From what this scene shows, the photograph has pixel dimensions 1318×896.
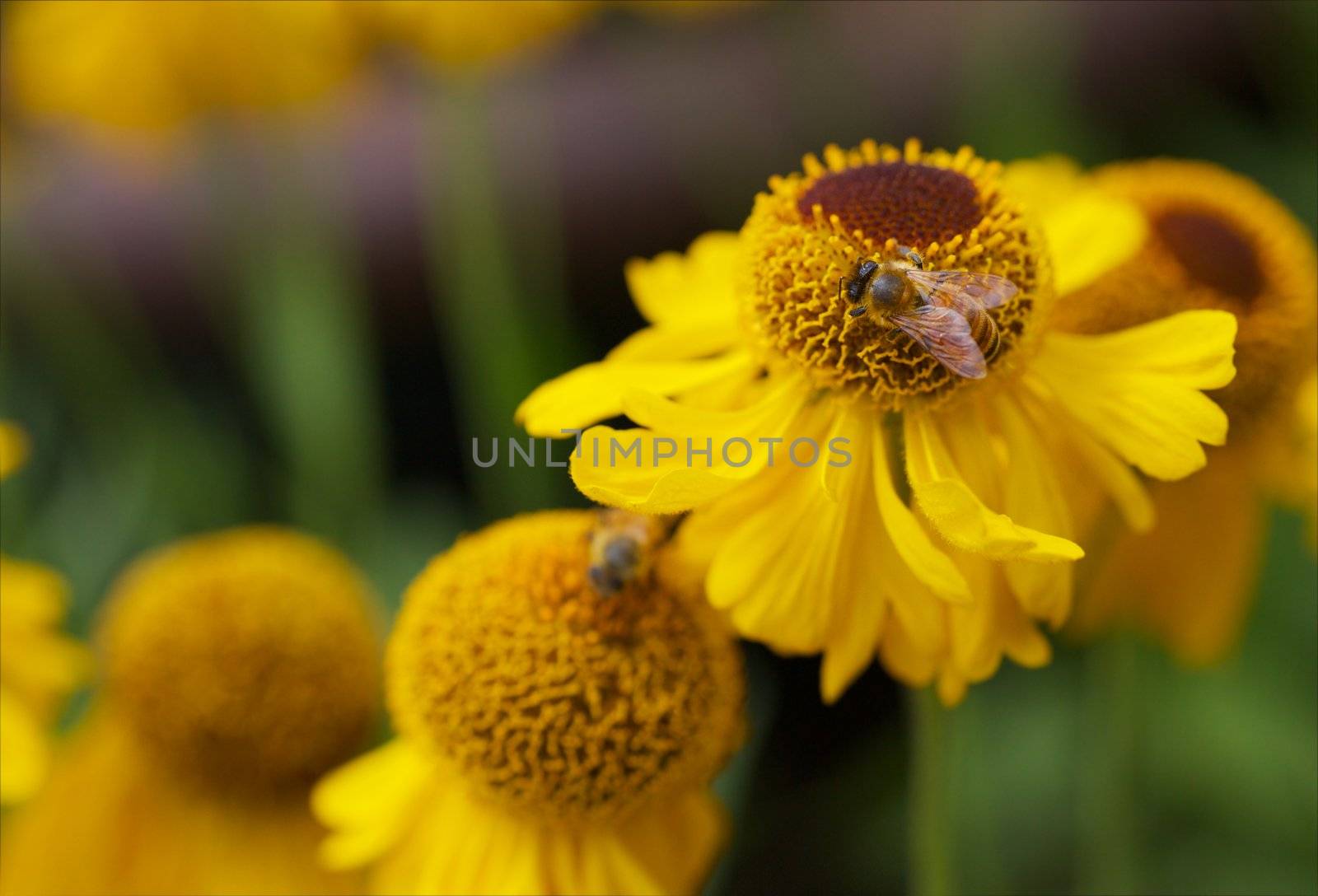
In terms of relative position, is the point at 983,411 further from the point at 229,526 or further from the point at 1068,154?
the point at 229,526

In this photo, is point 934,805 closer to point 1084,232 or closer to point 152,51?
point 1084,232

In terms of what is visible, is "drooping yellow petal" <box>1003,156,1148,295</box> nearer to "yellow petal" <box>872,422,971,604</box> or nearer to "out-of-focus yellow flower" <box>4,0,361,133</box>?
"yellow petal" <box>872,422,971,604</box>

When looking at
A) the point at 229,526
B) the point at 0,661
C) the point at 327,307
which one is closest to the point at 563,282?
the point at 327,307

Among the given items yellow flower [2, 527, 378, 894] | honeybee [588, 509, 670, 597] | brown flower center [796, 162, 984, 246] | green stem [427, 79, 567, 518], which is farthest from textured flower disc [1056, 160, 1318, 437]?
yellow flower [2, 527, 378, 894]

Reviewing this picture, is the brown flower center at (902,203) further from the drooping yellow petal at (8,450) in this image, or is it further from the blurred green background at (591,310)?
the drooping yellow petal at (8,450)

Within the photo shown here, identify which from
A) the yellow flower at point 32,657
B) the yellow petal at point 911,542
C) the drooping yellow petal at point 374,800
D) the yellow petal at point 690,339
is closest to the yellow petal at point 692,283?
the yellow petal at point 690,339

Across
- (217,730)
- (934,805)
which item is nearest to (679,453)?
(934,805)
